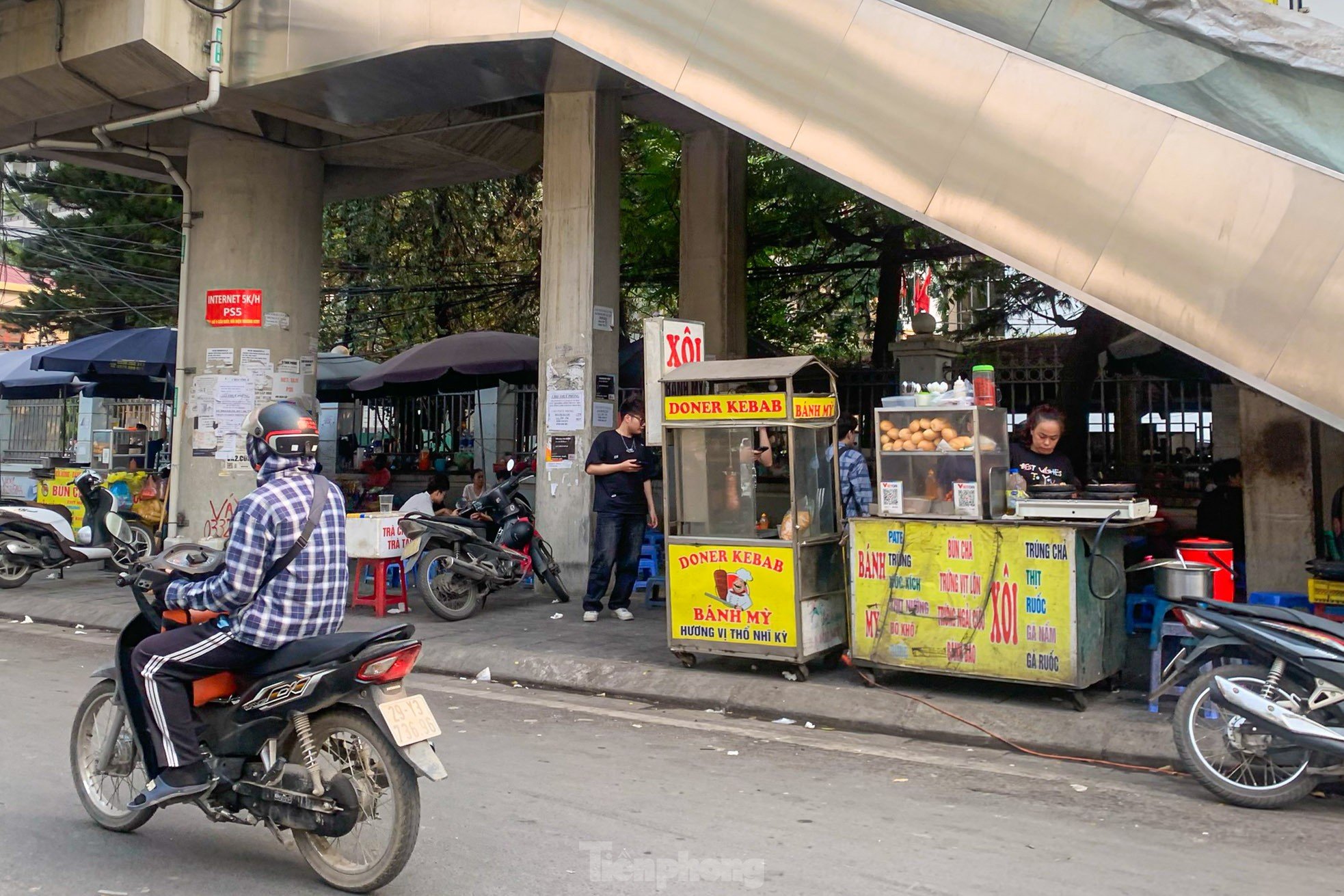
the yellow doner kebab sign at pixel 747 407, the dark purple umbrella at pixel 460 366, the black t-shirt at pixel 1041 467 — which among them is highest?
the dark purple umbrella at pixel 460 366

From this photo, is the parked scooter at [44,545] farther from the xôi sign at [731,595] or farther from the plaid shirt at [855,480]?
the plaid shirt at [855,480]

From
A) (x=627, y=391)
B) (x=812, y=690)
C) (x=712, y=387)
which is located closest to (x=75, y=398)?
(x=627, y=391)

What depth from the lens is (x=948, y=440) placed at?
706cm

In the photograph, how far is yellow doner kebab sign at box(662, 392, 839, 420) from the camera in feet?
24.4

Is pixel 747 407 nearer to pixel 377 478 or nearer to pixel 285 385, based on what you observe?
pixel 285 385

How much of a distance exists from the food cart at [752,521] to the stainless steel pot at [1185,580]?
2.18 metres

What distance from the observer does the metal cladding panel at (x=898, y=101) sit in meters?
7.76

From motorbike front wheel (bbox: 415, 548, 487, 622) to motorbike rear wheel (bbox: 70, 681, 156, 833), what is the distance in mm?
5344

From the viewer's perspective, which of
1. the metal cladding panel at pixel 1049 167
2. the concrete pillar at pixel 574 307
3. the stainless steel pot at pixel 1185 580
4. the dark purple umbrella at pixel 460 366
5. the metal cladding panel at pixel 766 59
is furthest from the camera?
the dark purple umbrella at pixel 460 366

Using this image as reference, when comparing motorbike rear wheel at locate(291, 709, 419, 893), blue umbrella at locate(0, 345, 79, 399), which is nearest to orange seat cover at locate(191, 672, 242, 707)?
Answer: motorbike rear wheel at locate(291, 709, 419, 893)

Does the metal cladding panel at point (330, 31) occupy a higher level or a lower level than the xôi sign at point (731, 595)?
higher

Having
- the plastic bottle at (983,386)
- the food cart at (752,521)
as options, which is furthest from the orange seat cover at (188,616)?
the plastic bottle at (983,386)

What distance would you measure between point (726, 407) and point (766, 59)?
9.36 ft

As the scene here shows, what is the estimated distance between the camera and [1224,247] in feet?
22.8
